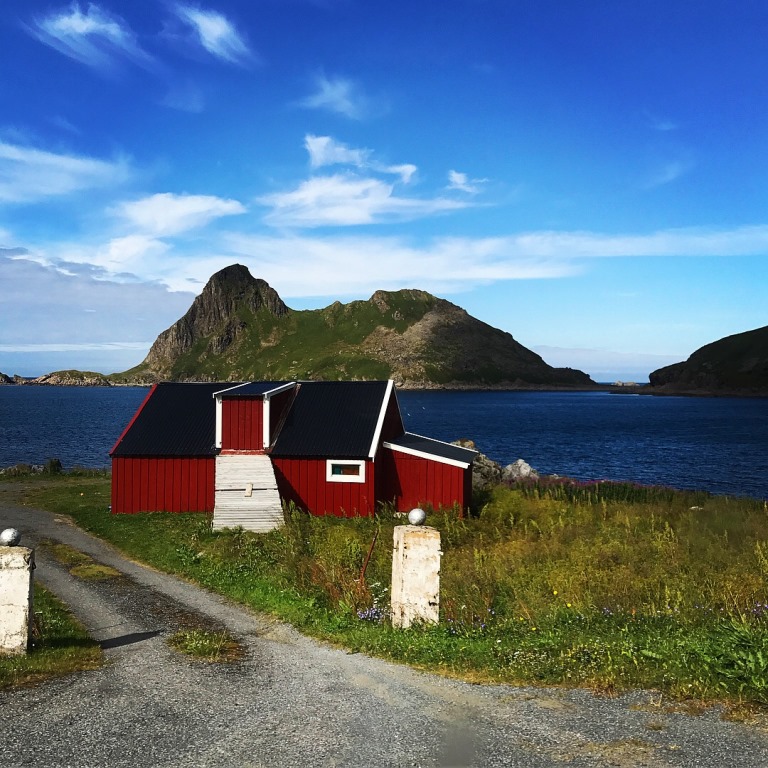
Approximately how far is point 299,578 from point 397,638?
4.68m

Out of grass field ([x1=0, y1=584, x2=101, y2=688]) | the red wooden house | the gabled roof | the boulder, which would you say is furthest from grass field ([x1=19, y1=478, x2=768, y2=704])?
the boulder

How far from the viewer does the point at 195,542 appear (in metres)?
20.0

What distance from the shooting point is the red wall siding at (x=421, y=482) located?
25.7 meters

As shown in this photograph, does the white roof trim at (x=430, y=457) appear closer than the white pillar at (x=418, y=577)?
No

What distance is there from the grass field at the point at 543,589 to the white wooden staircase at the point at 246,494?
0.90 meters

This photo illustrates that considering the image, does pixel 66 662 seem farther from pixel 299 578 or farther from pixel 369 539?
pixel 369 539

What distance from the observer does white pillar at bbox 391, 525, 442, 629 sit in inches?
445

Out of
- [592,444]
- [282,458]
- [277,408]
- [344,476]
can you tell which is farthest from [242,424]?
[592,444]

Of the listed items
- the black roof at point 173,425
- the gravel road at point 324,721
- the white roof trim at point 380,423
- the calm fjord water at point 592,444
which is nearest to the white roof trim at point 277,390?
the black roof at point 173,425

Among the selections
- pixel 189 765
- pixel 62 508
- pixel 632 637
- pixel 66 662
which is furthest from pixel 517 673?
pixel 62 508

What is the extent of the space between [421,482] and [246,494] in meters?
7.02

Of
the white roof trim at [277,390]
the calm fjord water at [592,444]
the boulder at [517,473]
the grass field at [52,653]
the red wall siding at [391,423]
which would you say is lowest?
the calm fjord water at [592,444]

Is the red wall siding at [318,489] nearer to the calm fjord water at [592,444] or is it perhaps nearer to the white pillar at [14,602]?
the white pillar at [14,602]

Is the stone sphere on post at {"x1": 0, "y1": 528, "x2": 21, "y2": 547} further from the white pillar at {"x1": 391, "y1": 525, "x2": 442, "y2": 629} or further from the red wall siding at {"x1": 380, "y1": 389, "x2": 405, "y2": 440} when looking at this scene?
the red wall siding at {"x1": 380, "y1": 389, "x2": 405, "y2": 440}
